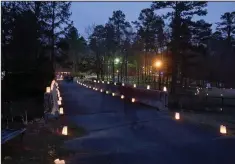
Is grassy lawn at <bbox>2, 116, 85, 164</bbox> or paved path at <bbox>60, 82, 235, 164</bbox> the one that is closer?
grassy lawn at <bbox>2, 116, 85, 164</bbox>

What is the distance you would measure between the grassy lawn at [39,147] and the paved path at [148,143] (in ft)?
1.72

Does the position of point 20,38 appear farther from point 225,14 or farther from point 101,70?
point 225,14

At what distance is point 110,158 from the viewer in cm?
1178

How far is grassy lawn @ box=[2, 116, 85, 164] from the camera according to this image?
450 inches

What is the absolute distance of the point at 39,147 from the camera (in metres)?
13.4

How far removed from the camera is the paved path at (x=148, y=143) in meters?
11.6

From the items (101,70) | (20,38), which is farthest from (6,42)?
(101,70)

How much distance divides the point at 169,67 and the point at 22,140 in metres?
59.1

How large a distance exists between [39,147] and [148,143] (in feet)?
11.5

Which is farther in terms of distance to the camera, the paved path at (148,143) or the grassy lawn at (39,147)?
the paved path at (148,143)

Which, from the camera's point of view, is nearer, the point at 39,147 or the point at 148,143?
the point at 39,147

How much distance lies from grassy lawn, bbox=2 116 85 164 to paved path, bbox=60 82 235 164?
0.52m

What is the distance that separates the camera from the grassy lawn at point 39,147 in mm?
11438

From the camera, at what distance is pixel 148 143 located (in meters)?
14.4
